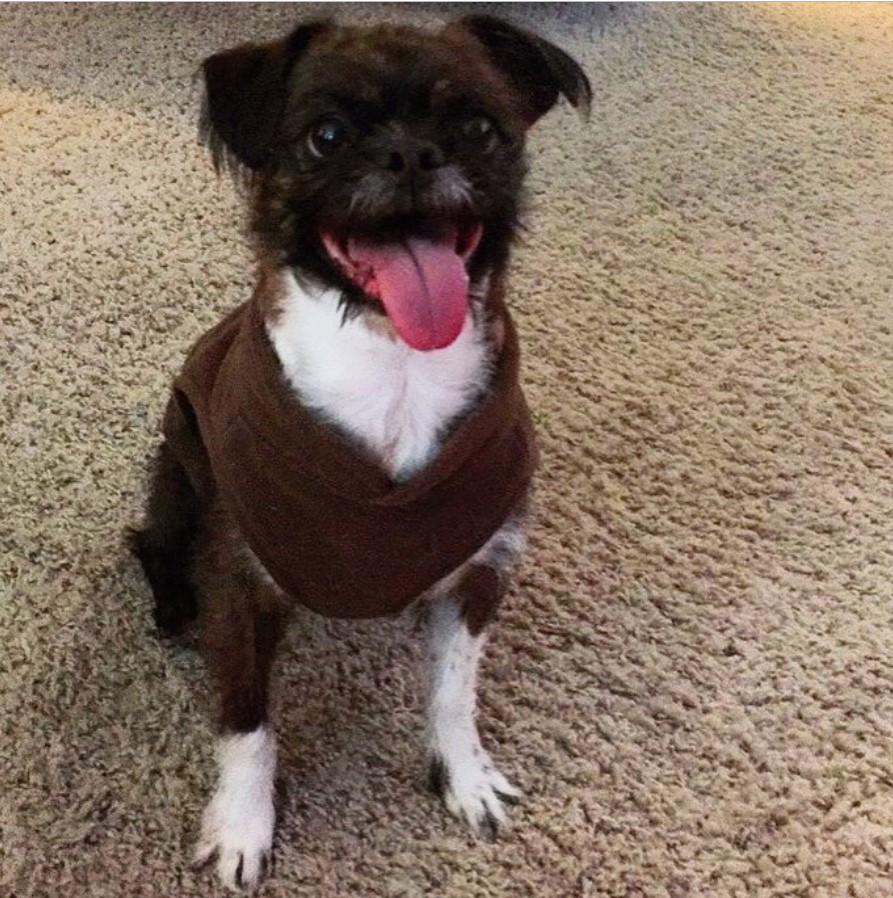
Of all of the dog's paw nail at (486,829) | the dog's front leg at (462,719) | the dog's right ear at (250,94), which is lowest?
the dog's paw nail at (486,829)

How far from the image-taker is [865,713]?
1301 millimetres

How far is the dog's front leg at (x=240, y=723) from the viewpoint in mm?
1137

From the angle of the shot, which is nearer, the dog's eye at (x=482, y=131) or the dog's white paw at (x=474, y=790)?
the dog's eye at (x=482, y=131)

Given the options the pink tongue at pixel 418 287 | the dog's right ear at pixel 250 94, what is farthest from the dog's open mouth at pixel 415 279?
the dog's right ear at pixel 250 94

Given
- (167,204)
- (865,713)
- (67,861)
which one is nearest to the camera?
(67,861)

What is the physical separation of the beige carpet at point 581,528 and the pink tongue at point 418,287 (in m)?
0.53

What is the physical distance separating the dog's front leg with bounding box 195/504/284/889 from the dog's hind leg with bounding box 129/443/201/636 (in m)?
0.14

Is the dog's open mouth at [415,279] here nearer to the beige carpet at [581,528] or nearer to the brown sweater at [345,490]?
the brown sweater at [345,490]

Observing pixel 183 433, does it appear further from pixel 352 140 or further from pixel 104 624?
pixel 352 140

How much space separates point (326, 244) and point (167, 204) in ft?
3.50

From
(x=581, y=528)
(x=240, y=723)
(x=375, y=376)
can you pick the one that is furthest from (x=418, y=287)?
(x=581, y=528)

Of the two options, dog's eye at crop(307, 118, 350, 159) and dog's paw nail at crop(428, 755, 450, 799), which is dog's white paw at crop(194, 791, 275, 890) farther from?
dog's eye at crop(307, 118, 350, 159)

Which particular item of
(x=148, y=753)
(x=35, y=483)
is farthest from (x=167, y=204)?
(x=148, y=753)

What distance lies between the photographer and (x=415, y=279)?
0.91 metres
